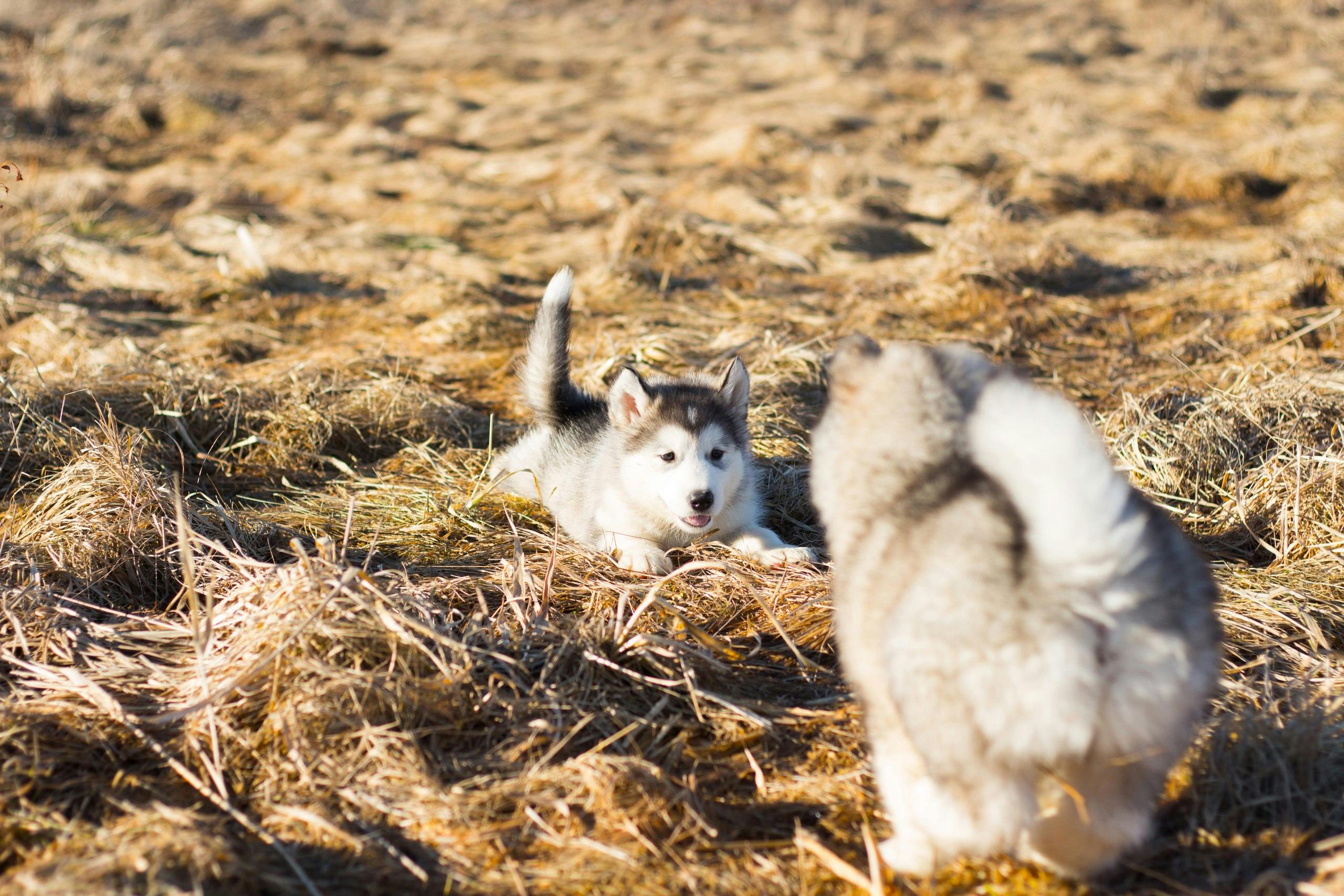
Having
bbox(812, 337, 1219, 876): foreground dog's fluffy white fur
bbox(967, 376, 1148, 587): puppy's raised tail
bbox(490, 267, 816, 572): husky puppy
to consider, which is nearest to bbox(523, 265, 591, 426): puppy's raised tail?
bbox(490, 267, 816, 572): husky puppy

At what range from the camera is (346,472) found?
5535 millimetres

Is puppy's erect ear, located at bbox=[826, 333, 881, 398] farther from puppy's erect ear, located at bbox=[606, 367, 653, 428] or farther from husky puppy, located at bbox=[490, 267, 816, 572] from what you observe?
puppy's erect ear, located at bbox=[606, 367, 653, 428]

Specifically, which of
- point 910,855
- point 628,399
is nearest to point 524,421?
point 628,399

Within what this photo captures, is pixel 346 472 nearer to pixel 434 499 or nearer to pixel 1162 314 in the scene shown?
pixel 434 499

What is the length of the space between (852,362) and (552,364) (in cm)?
289

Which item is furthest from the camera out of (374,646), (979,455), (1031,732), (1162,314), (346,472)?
(1162,314)

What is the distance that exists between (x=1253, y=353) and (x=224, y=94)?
1610 cm

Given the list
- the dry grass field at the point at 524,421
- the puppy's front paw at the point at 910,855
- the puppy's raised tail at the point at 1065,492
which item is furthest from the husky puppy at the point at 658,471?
the puppy's raised tail at the point at 1065,492

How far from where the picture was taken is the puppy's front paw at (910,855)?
2.50 m

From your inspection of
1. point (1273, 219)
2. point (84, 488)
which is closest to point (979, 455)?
point (84, 488)

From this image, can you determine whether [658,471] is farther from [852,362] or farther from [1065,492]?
[1065,492]

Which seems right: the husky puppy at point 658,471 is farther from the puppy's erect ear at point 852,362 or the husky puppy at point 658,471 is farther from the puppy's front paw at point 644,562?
the puppy's erect ear at point 852,362

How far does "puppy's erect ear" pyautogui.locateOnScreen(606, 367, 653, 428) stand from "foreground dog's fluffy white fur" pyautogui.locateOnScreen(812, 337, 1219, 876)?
2.39 meters

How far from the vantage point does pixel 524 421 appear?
21.4 ft
